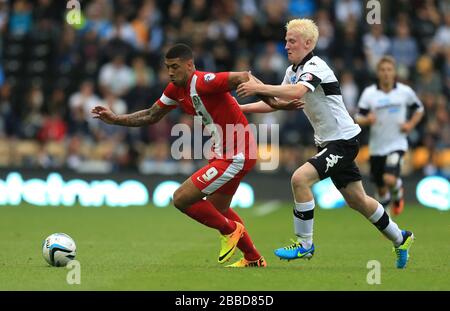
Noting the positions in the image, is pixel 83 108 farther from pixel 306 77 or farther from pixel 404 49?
pixel 306 77

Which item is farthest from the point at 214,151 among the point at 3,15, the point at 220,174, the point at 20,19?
the point at 3,15

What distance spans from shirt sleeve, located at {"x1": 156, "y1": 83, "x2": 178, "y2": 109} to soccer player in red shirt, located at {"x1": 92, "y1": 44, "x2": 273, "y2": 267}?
1cm

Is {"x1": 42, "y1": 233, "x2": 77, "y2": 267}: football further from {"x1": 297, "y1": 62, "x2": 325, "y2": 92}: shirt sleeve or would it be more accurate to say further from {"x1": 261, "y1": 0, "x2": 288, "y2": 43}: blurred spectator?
{"x1": 261, "y1": 0, "x2": 288, "y2": 43}: blurred spectator

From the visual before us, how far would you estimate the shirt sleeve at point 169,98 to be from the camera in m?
10.7

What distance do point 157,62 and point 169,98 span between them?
13.0 meters

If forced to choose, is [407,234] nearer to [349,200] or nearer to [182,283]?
[349,200]

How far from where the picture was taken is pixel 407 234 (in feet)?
35.0

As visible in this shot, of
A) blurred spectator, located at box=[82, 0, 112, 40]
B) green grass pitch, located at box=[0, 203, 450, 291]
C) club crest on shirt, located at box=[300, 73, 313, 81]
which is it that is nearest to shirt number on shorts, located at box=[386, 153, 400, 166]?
green grass pitch, located at box=[0, 203, 450, 291]

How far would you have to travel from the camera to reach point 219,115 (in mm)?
10492

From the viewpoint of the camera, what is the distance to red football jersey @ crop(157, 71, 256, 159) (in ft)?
34.1

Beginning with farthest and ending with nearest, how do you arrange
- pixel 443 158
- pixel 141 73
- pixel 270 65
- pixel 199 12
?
pixel 199 12
pixel 141 73
pixel 270 65
pixel 443 158

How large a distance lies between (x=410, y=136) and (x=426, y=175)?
1166 mm

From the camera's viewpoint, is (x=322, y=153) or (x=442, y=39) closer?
(x=322, y=153)

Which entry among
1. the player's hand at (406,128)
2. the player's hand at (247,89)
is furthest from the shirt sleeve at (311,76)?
the player's hand at (406,128)
